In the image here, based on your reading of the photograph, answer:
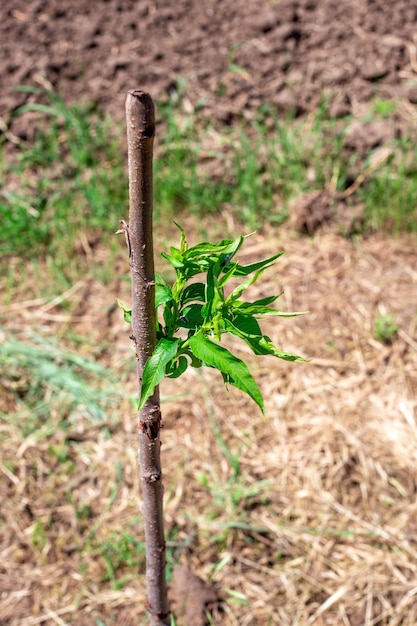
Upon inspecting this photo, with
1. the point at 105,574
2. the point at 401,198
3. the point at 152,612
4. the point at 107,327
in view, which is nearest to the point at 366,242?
the point at 401,198

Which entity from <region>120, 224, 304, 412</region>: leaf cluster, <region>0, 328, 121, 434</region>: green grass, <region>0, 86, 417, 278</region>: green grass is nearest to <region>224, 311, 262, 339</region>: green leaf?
<region>120, 224, 304, 412</region>: leaf cluster

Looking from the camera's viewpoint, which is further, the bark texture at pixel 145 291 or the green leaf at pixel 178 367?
the green leaf at pixel 178 367

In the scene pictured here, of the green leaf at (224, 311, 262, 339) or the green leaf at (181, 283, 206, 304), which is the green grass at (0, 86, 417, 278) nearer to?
the green leaf at (181, 283, 206, 304)

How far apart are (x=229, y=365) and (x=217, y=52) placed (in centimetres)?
309

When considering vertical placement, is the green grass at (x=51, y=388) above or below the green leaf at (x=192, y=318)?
above

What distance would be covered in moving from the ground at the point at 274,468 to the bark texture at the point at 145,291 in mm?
617

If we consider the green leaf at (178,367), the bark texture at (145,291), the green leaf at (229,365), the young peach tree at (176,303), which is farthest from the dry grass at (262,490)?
the green leaf at (229,365)

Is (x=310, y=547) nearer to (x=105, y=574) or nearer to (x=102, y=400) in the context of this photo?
(x=105, y=574)

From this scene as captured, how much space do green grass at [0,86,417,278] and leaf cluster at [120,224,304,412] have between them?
1.91 m

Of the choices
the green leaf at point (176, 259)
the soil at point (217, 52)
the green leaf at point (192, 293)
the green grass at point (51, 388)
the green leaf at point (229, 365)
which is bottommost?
the green leaf at point (229, 365)

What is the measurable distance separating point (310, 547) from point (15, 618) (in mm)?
888

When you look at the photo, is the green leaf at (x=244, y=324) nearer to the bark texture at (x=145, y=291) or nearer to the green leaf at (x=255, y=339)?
the green leaf at (x=255, y=339)

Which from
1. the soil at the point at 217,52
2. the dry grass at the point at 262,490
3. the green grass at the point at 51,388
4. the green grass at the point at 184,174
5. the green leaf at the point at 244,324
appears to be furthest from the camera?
the soil at the point at 217,52

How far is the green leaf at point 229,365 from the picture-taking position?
44.5 inches
